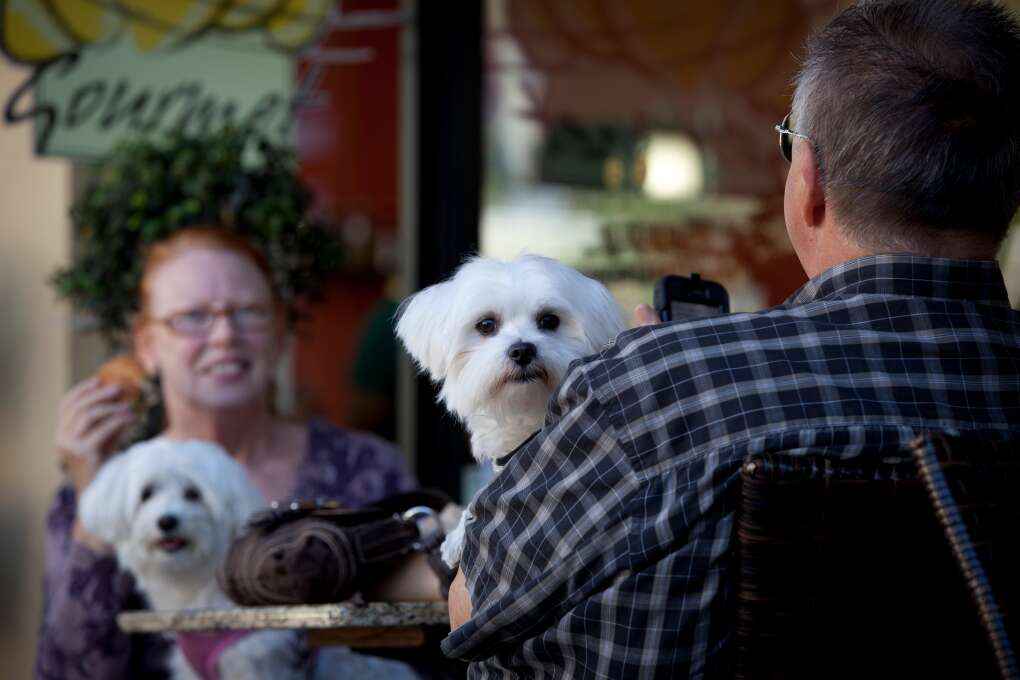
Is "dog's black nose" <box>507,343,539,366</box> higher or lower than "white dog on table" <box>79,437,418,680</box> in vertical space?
higher

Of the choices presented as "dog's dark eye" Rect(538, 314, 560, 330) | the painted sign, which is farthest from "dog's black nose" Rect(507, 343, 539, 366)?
the painted sign

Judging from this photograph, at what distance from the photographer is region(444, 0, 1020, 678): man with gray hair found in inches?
54.2

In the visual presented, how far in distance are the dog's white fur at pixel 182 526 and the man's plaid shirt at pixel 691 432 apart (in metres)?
1.35

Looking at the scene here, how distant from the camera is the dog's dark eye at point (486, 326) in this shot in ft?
7.08

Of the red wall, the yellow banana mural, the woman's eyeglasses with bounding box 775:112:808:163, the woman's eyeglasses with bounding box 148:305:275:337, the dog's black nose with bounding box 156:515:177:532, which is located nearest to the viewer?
the woman's eyeglasses with bounding box 775:112:808:163

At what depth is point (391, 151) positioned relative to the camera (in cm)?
505

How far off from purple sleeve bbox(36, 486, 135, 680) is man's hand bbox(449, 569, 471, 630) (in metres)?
1.57

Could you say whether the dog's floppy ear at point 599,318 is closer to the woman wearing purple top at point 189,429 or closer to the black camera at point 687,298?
the black camera at point 687,298

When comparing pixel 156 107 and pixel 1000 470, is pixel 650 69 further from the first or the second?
pixel 1000 470

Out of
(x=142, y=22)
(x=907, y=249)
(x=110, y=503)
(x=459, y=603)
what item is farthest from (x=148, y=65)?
(x=907, y=249)

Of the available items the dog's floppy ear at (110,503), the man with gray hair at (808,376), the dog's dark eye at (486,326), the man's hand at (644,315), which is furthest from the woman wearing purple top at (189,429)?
the man with gray hair at (808,376)

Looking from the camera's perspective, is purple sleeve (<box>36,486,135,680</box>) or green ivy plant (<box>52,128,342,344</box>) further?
green ivy plant (<box>52,128,342,344</box>)

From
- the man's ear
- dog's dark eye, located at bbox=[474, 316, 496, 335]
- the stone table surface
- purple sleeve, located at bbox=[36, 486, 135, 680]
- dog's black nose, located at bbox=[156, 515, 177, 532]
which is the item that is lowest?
purple sleeve, located at bbox=[36, 486, 135, 680]

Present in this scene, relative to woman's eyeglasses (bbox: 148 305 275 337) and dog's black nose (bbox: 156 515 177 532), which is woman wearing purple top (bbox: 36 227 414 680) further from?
dog's black nose (bbox: 156 515 177 532)
